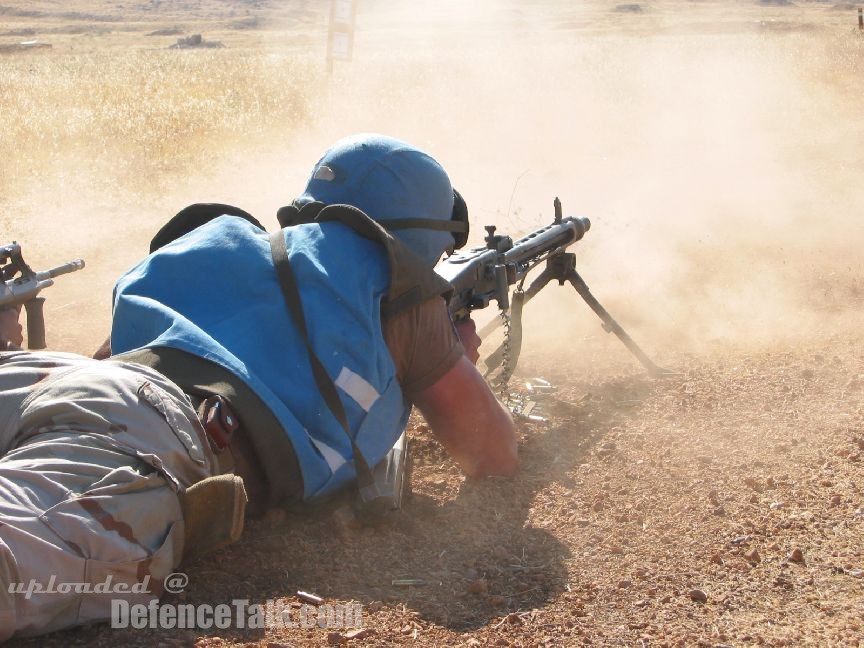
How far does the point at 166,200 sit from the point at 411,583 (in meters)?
8.15

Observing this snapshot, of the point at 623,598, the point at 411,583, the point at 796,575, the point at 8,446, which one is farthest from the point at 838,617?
the point at 8,446

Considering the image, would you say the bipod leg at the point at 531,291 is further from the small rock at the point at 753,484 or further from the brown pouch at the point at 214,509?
the brown pouch at the point at 214,509

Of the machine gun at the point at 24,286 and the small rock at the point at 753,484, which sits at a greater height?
the machine gun at the point at 24,286

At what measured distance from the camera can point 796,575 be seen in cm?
301

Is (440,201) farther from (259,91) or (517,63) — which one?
(517,63)

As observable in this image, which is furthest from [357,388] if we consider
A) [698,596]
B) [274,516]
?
[698,596]

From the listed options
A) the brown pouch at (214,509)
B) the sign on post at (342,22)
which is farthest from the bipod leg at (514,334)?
the sign on post at (342,22)

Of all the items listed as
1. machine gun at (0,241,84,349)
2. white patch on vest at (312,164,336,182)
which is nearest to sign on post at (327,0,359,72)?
machine gun at (0,241,84,349)

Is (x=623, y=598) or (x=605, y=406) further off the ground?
(x=623, y=598)

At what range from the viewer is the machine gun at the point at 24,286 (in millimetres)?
4426

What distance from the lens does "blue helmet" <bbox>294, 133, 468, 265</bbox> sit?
331 centimetres

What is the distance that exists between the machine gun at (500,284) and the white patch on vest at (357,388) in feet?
1.00

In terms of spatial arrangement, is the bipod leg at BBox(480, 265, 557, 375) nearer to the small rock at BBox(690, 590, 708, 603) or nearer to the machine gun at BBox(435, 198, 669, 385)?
the machine gun at BBox(435, 198, 669, 385)

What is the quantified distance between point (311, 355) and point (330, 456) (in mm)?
312
